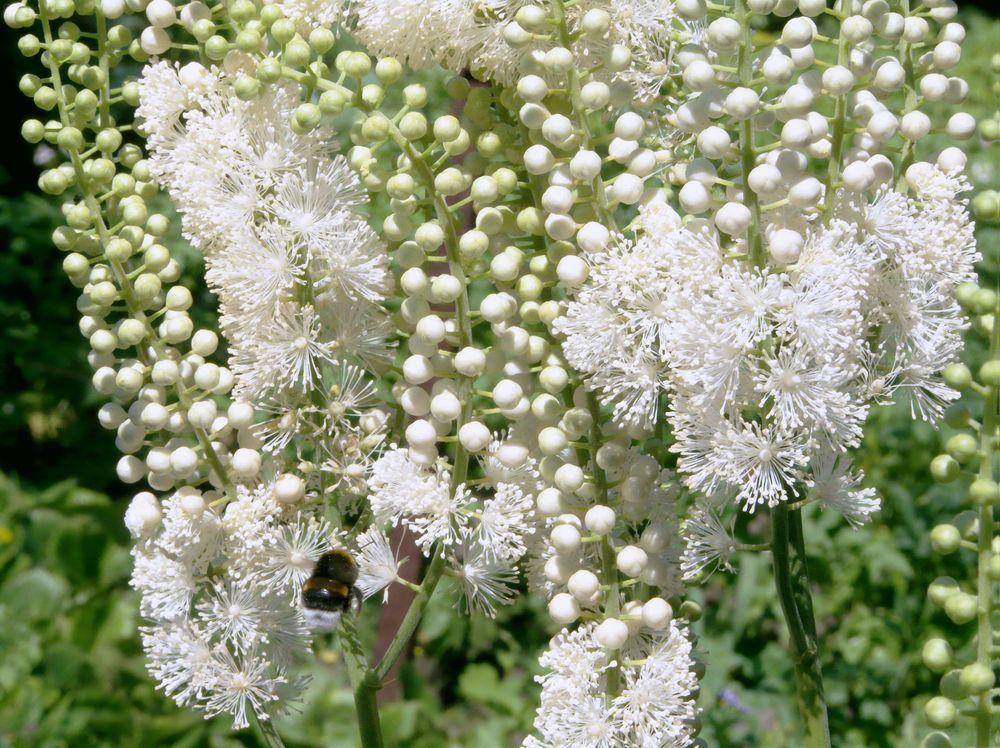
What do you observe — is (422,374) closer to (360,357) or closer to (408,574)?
(360,357)

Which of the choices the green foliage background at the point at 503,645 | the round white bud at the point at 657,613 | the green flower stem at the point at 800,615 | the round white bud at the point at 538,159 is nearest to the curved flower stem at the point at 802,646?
the green flower stem at the point at 800,615

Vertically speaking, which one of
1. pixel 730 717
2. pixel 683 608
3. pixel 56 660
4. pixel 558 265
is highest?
pixel 558 265

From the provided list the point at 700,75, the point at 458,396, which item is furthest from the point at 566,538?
the point at 700,75

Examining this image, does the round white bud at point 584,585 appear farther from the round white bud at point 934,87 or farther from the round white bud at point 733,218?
the round white bud at point 934,87

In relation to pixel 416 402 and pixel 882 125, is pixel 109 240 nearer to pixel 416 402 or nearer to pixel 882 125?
pixel 416 402

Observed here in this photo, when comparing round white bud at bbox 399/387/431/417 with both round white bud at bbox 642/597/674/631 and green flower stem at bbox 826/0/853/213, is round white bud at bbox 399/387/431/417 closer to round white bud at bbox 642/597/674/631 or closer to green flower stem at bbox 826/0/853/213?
round white bud at bbox 642/597/674/631

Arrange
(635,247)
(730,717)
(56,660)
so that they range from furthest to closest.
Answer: (56,660)
(730,717)
(635,247)

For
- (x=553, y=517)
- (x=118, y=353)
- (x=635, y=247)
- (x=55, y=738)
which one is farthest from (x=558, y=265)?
(x=55, y=738)
